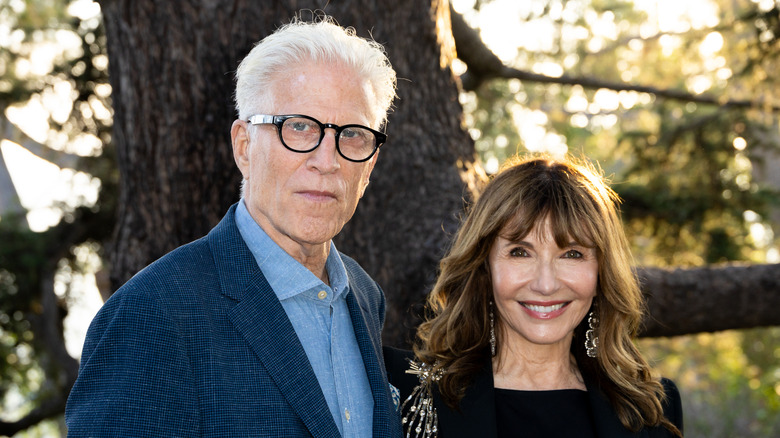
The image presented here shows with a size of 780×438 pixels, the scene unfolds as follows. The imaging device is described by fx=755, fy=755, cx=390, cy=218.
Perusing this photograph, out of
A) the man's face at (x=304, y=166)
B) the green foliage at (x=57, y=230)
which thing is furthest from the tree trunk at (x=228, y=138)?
the green foliage at (x=57, y=230)

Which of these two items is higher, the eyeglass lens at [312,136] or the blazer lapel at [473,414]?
the eyeglass lens at [312,136]

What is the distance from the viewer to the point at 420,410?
113 inches

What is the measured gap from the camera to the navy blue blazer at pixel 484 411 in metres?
2.80

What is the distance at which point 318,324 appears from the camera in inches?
88.9

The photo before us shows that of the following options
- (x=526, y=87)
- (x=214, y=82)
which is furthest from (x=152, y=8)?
(x=526, y=87)

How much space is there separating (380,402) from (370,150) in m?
0.77

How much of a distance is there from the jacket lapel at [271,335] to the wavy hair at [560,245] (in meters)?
0.95

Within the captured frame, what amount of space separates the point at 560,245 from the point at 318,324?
99 centimetres

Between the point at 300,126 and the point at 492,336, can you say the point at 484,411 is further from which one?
the point at 300,126

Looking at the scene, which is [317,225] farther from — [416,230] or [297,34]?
[416,230]

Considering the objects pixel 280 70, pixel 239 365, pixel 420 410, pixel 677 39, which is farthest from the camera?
pixel 677 39

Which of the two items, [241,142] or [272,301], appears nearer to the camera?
[272,301]

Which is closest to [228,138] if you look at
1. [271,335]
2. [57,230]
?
[271,335]

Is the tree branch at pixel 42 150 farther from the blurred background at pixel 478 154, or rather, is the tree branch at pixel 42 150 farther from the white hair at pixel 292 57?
the white hair at pixel 292 57
